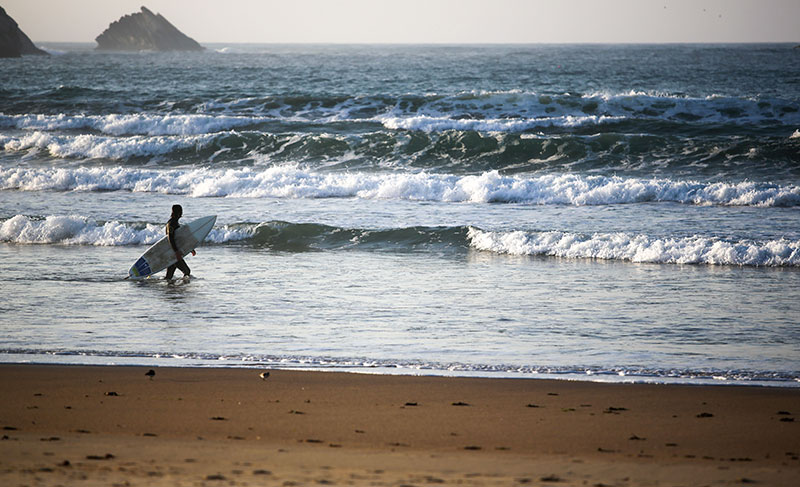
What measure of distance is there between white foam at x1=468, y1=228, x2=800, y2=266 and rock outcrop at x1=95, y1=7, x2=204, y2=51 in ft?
522

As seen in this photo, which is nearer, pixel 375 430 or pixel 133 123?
pixel 375 430

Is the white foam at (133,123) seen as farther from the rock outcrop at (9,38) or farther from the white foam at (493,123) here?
the rock outcrop at (9,38)

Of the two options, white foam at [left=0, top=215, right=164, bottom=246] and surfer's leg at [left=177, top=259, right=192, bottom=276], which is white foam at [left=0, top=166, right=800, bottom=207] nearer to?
white foam at [left=0, top=215, right=164, bottom=246]

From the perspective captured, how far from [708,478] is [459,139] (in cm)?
2226

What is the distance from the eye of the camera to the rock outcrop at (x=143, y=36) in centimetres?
16212

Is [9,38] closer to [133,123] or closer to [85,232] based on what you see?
[133,123]

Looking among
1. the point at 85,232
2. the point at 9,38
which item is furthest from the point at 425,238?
the point at 9,38

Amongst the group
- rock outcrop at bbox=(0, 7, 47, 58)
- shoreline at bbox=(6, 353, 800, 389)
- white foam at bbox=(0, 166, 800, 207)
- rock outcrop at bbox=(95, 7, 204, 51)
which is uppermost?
rock outcrop at bbox=(95, 7, 204, 51)

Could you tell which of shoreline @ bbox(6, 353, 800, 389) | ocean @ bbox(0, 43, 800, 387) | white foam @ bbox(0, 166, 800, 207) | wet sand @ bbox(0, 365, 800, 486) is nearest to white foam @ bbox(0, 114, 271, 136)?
ocean @ bbox(0, 43, 800, 387)

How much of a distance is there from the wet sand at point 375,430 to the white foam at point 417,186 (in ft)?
39.9

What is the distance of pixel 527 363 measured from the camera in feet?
24.7

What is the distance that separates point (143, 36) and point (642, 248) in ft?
544

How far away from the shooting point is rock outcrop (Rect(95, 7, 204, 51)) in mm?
162125

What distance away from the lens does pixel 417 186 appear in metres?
19.8
